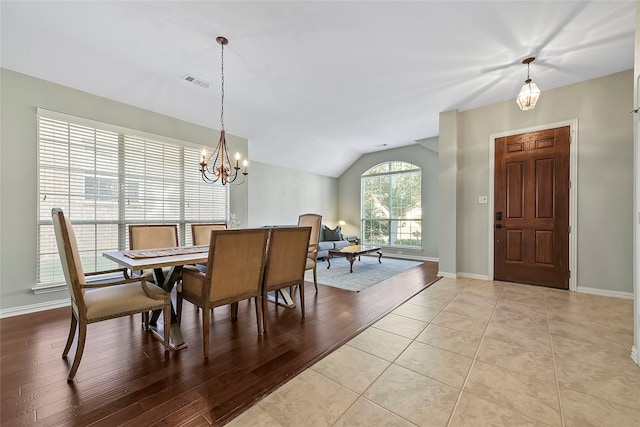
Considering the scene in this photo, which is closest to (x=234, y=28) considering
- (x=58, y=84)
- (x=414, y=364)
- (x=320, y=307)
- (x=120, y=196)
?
(x=58, y=84)

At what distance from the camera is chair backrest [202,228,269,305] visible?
199 centimetres

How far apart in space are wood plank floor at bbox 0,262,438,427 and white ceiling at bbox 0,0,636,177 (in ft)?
9.24

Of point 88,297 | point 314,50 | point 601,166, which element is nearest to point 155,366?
point 88,297

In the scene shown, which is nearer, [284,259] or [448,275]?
[284,259]

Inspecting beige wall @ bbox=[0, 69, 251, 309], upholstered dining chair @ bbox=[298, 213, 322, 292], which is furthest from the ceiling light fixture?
beige wall @ bbox=[0, 69, 251, 309]

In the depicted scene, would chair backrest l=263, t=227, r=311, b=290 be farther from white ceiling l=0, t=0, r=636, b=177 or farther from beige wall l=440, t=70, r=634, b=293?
beige wall l=440, t=70, r=634, b=293

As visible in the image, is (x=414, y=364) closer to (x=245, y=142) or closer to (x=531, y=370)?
(x=531, y=370)

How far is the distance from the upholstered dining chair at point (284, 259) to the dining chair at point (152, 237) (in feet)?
4.10

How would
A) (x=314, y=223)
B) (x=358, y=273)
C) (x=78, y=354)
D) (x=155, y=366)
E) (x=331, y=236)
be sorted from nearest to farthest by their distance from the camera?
(x=78, y=354) → (x=155, y=366) → (x=314, y=223) → (x=358, y=273) → (x=331, y=236)

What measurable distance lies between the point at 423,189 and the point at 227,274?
5.74 meters

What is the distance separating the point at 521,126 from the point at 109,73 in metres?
5.62

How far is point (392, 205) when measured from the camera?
7.29 meters

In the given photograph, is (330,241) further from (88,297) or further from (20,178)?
(20,178)

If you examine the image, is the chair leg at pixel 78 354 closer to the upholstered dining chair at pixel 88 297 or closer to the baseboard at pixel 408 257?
the upholstered dining chair at pixel 88 297
